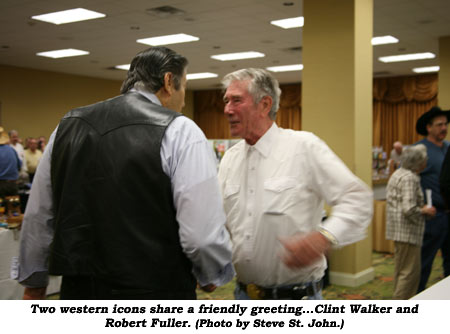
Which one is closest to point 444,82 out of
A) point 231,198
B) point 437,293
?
point 231,198

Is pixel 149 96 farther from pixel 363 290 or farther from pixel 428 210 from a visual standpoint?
pixel 363 290

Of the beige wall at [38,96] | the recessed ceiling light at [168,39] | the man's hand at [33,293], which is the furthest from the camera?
the beige wall at [38,96]

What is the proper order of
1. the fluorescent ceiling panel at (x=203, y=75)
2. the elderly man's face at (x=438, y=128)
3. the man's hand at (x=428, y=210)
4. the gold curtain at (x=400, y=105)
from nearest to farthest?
the man's hand at (x=428, y=210) → the elderly man's face at (x=438, y=128) → the fluorescent ceiling panel at (x=203, y=75) → the gold curtain at (x=400, y=105)

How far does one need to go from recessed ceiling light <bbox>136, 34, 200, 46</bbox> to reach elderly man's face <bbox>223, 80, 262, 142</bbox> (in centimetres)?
786

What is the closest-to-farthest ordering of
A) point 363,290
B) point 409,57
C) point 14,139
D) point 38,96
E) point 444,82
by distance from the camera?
1. point 363,290
2. point 444,82
3. point 14,139
4. point 409,57
5. point 38,96

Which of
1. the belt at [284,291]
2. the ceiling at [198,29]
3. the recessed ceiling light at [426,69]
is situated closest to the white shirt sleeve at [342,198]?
the belt at [284,291]

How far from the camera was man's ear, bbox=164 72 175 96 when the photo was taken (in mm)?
1666

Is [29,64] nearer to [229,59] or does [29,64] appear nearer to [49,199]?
[229,59]

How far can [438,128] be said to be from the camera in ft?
14.8

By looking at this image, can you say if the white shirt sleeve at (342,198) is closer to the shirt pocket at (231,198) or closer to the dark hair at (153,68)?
the shirt pocket at (231,198)

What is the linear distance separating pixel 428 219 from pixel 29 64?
11945mm

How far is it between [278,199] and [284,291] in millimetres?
365

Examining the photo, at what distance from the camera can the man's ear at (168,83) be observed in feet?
5.47

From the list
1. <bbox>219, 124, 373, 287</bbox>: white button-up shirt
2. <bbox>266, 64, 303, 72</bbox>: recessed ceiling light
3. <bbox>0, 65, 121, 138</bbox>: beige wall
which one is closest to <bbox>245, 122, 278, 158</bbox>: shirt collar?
<bbox>219, 124, 373, 287</bbox>: white button-up shirt
